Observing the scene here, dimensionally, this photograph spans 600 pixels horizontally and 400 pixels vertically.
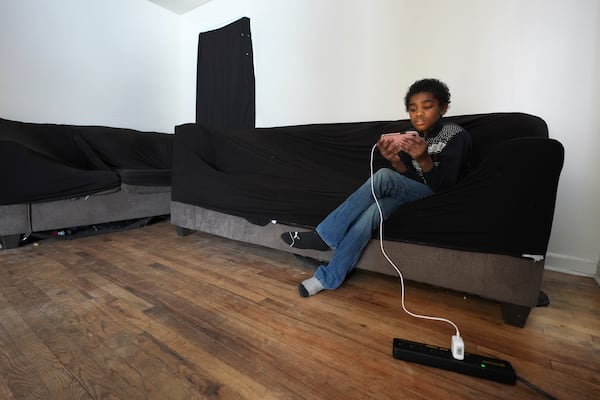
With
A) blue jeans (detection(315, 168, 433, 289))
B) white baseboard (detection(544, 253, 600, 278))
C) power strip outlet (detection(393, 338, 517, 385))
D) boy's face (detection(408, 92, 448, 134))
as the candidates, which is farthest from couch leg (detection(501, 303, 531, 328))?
white baseboard (detection(544, 253, 600, 278))

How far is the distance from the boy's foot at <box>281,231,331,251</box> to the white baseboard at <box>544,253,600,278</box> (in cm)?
131

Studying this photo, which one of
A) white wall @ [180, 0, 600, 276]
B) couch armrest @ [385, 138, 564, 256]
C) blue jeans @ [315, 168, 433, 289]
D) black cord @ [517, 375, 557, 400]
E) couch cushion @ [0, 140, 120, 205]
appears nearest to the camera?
black cord @ [517, 375, 557, 400]

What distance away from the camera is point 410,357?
778 mm

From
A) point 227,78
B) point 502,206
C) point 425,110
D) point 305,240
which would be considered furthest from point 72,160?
point 502,206

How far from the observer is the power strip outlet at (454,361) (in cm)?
71

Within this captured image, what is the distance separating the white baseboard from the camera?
1455mm

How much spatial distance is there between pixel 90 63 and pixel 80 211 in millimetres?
1688

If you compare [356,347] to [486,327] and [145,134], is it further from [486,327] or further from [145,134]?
[145,134]

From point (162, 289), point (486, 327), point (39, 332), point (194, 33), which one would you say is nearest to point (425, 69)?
point (486, 327)

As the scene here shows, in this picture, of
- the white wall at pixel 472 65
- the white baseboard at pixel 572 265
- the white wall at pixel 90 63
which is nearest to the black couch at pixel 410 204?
the white wall at pixel 472 65

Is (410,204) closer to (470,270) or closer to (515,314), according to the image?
(470,270)

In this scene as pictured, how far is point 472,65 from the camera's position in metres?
1.66

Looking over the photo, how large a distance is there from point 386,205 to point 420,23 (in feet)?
4.53

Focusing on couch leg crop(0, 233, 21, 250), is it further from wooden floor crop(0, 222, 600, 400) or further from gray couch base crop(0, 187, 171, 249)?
wooden floor crop(0, 222, 600, 400)
